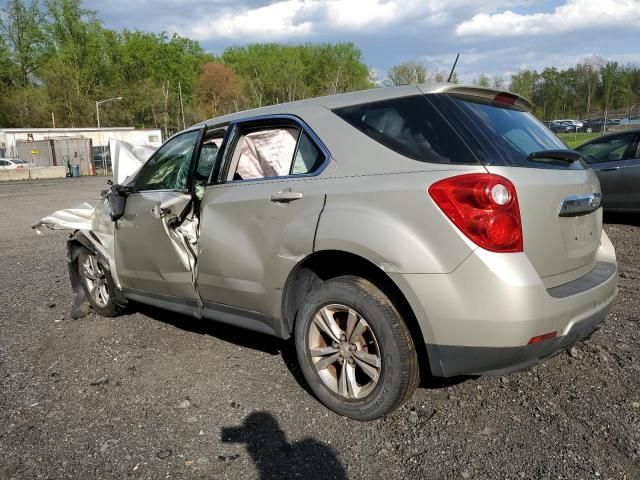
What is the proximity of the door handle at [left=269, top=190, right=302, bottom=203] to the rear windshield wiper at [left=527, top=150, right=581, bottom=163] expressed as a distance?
126cm

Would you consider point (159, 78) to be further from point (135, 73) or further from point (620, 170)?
point (620, 170)

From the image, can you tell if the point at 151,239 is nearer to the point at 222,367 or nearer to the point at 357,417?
the point at 222,367

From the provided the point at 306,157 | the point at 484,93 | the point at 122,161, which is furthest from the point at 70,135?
the point at 484,93

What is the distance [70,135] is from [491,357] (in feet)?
168

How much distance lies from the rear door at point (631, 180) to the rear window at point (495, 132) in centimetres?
576

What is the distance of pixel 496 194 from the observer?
2.52 meters

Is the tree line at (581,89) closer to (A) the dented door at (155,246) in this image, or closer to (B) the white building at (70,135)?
(B) the white building at (70,135)

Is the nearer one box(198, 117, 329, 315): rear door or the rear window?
the rear window

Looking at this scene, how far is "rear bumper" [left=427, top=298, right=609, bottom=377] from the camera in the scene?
253 cm

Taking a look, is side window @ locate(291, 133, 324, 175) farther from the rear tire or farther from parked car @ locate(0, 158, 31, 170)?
parked car @ locate(0, 158, 31, 170)

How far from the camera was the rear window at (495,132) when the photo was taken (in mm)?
2676

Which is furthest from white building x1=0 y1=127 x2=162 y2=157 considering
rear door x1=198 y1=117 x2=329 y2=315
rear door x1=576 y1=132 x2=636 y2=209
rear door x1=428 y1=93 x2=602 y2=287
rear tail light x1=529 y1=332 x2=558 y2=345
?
rear tail light x1=529 y1=332 x2=558 y2=345

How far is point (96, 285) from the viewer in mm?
5074

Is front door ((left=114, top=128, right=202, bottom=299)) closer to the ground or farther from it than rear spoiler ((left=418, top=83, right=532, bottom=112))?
closer to the ground
